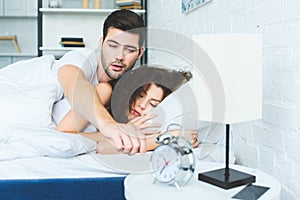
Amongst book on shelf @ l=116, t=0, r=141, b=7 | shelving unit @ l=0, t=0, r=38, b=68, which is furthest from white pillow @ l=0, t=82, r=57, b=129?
shelving unit @ l=0, t=0, r=38, b=68

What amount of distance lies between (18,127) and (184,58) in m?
0.94

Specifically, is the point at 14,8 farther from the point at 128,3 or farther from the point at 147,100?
the point at 147,100

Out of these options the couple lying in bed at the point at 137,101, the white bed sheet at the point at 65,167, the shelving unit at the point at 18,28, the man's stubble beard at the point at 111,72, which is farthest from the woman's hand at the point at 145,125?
the shelving unit at the point at 18,28

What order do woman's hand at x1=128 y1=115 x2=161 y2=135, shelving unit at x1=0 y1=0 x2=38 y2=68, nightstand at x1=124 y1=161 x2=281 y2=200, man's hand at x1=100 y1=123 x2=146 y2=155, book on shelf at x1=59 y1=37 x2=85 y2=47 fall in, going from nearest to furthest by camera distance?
1. nightstand at x1=124 y1=161 x2=281 y2=200
2. man's hand at x1=100 y1=123 x2=146 y2=155
3. woman's hand at x1=128 y1=115 x2=161 y2=135
4. book on shelf at x1=59 y1=37 x2=85 y2=47
5. shelving unit at x1=0 y1=0 x2=38 y2=68

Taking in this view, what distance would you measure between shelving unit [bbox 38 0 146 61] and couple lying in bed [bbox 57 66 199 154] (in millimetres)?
2195

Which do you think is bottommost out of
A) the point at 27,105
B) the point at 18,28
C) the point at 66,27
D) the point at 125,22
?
the point at 27,105

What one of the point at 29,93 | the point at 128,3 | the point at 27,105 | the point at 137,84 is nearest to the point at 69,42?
the point at 128,3

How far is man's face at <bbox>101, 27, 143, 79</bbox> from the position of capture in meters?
1.62

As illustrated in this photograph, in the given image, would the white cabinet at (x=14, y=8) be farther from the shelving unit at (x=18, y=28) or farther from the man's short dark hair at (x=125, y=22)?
the man's short dark hair at (x=125, y=22)

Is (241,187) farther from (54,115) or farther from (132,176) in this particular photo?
(54,115)

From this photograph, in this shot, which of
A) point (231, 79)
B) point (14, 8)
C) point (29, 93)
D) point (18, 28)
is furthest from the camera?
point (18, 28)

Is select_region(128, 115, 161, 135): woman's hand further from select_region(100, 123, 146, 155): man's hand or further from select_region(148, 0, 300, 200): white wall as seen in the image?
select_region(148, 0, 300, 200): white wall

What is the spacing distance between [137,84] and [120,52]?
154 millimetres

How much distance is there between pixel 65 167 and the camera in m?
1.45
